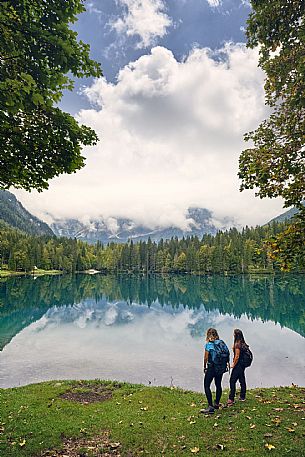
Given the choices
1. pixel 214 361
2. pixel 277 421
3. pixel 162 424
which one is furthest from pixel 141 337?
pixel 277 421

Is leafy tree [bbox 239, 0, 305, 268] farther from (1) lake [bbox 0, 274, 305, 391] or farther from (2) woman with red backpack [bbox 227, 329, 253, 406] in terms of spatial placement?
(1) lake [bbox 0, 274, 305, 391]

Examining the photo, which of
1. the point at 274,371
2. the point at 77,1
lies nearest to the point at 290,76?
the point at 77,1

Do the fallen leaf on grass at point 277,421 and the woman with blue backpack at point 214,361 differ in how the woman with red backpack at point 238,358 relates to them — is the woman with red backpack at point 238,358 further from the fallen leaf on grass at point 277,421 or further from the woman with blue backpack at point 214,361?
the fallen leaf on grass at point 277,421

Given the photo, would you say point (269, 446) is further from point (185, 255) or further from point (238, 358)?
point (185, 255)

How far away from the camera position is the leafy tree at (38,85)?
776 cm

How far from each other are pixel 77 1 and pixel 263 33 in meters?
6.47

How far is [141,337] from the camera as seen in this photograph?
1602 inches

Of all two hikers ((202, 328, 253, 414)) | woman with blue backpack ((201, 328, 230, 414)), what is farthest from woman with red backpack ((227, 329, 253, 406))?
woman with blue backpack ((201, 328, 230, 414))

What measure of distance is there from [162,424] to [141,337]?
96.9 feet

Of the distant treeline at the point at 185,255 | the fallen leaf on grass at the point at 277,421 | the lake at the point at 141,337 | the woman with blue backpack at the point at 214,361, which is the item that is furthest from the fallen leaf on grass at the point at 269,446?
the distant treeline at the point at 185,255

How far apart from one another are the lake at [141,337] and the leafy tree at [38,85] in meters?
18.2

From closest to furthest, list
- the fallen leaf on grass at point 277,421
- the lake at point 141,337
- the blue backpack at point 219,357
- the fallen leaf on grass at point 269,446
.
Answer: the fallen leaf on grass at point 269,446
the fallen leaf on grass at point 277,421
the blue backpack at point 219,357
the lake at point 141,337

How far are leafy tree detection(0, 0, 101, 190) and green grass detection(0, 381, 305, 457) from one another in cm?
898

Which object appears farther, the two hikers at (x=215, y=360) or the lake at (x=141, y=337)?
the lake at (x=141, y=337)
